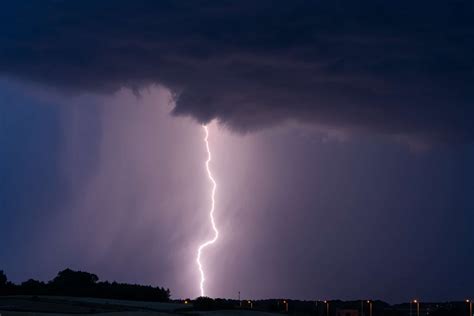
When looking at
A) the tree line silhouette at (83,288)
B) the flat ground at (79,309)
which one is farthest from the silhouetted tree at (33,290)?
the flat ground at (79,309)

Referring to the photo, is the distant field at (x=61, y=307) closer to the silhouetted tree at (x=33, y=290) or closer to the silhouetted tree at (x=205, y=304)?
the silhouetted tree at (x=205, y=304)

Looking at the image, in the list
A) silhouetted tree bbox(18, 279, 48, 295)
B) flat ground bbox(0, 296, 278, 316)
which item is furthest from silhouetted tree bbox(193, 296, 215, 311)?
silhouetted tree bbox(18, 279, 48, 295)

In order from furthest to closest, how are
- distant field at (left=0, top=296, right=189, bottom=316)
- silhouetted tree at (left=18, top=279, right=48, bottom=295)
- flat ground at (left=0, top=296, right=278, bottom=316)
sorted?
silhouetted tree at (left=18, top=279, right=48, bottom=295) < distant field at (left=0, top=296, right=189, bottom=316) < flat ground at (left=0, top=296, right=278, bottom=316)

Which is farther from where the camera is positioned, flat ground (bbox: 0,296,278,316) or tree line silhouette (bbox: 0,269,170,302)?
tree line silhouette (bbox: 0,269,170,302)

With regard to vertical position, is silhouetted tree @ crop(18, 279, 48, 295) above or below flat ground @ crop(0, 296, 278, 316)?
above

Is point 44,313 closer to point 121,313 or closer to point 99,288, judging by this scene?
point 121,313

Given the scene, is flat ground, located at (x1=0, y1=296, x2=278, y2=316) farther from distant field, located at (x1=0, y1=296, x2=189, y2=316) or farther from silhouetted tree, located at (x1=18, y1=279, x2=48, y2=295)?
silhouetted tree, located at (x1=18, y1=279, x2=48, y2=295)

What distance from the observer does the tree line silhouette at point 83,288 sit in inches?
3531

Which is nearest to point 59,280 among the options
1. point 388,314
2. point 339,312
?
point 339,312

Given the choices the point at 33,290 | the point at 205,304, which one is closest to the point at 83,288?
the point at 33,290

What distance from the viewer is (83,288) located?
10100cm

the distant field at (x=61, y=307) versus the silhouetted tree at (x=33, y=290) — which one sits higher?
the silhouetted tree at (x=33, y=290)

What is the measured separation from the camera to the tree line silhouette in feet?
294

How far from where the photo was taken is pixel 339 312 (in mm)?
94375
